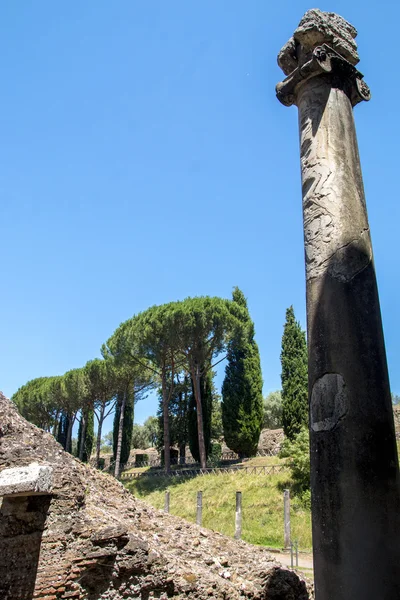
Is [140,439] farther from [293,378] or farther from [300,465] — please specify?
[300,465]

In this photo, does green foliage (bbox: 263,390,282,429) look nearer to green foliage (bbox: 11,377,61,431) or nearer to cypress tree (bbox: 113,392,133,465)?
cypress tree (bbox: 113,392,133,465)

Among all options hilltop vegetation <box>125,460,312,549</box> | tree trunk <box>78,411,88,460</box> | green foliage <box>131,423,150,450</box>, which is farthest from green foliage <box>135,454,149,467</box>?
green foliage <box>131,423,150,450</box>

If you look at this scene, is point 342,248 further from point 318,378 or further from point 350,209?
point 318,378

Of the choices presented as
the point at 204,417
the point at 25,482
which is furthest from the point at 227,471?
the point at 25,482

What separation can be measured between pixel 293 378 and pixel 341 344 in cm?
2507

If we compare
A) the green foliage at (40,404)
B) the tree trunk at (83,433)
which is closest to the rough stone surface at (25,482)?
the tree trunk at (83,433)

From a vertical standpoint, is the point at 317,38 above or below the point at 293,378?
below

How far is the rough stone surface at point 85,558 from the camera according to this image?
4.23 metres

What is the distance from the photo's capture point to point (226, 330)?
25938 millimetres

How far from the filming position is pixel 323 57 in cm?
356

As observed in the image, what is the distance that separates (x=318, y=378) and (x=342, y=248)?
837 millimetres

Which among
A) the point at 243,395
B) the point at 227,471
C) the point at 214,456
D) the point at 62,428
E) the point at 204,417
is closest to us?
the point at 227,471

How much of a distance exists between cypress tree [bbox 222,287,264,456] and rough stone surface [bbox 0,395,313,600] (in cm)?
2113

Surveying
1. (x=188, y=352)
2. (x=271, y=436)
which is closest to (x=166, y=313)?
(x=188, y=352)
